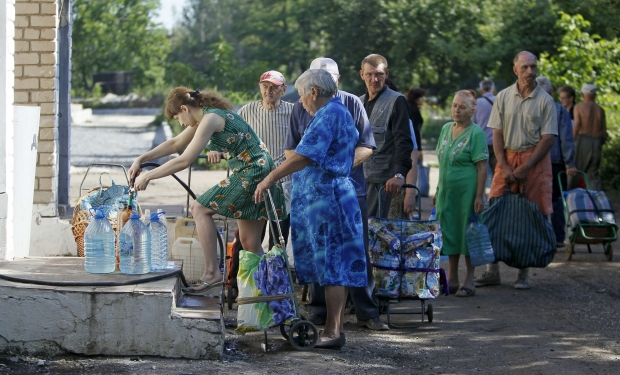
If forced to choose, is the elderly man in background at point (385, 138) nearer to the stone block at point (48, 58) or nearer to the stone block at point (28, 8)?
the stone block at point (48, 58)

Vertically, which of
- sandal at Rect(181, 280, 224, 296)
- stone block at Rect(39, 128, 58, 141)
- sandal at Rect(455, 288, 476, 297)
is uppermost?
stone block at Rect(39, 128, 58, 141)

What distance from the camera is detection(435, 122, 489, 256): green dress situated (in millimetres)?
8234

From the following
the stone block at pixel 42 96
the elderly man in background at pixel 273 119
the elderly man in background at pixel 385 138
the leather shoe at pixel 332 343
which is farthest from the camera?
the stone block at pixel 42 96

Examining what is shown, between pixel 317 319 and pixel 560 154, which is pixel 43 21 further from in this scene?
pixel 560 154

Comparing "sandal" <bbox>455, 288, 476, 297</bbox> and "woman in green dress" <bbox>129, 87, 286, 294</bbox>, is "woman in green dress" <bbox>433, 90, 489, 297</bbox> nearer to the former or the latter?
"sandal" <bbox>455, 288, 476, 297</bbox>

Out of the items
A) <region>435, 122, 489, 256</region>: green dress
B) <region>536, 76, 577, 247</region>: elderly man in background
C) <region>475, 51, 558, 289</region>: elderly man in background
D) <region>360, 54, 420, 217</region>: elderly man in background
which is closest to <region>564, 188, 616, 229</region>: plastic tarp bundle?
<region>536, 76, 577, 247</region>: elderly man in background

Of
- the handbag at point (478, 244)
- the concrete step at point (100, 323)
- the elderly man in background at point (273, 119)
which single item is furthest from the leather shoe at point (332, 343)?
the handbag at point (478, 244)

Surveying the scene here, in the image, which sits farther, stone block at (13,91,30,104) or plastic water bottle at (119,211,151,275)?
stone block at (13,91,30,104)

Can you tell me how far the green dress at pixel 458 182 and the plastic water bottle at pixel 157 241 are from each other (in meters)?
2.94

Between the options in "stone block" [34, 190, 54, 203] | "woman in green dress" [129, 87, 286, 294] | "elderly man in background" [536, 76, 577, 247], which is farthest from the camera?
"elderly man in background" [536, 76, 577, 247]

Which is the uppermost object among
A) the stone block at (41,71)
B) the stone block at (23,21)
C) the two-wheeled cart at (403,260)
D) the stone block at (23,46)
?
the stone block at (23,21)

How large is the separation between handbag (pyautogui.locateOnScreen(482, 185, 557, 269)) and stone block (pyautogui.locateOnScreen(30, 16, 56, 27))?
4712 millimetres

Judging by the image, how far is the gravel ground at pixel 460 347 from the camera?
18.0 feet

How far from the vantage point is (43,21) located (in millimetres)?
9398
